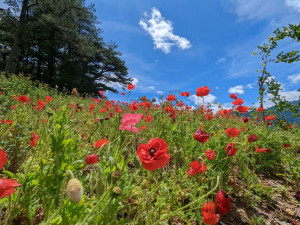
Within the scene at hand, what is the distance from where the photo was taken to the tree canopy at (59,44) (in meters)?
15.0

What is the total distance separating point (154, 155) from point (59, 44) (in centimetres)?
2351

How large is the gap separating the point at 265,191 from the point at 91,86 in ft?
67.7

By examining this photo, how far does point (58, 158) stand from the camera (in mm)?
1077

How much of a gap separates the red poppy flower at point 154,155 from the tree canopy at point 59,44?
16198 mm

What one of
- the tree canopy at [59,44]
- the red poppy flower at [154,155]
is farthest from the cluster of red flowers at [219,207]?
the tree canopy at [59,44]

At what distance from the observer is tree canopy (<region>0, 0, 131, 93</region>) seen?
1500 centimetres

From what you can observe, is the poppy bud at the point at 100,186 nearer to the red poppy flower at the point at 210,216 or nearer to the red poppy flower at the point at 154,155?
the red poppy flower at the point at 154,155

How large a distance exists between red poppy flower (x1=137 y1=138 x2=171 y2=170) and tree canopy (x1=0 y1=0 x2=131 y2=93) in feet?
53.1

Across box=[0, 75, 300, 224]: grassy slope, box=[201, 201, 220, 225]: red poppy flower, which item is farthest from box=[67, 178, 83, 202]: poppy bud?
box=[201, 201, 220, 225]: red poppy flower

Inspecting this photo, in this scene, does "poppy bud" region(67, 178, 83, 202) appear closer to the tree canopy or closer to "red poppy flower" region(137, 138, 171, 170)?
"red poppy flower" region(137, 138, 171, 170)

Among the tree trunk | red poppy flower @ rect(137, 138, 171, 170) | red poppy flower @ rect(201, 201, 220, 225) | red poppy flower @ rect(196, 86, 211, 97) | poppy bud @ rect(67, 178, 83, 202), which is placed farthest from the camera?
the tree trunk

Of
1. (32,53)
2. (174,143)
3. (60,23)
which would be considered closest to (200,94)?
(174,143)

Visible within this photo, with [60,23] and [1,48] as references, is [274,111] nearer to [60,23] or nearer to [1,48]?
[60,23]

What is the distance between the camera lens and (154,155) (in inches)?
36.9
